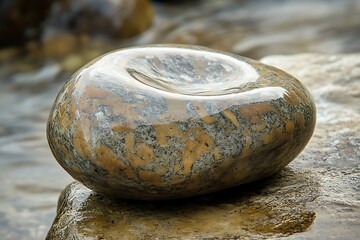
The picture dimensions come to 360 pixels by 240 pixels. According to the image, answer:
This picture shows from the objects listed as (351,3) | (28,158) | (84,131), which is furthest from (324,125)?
(351,3)

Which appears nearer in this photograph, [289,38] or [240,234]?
[240,234]

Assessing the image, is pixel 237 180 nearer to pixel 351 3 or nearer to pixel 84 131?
pixel 84 131

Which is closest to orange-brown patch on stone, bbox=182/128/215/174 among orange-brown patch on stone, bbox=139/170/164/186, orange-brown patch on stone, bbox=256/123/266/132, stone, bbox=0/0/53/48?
orange-brown patch on stone, bbox=139/170/164/186

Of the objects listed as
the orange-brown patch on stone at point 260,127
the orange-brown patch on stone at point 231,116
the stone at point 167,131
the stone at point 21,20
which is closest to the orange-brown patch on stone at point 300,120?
the stone at point 167,131

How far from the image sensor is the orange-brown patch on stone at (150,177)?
301cm

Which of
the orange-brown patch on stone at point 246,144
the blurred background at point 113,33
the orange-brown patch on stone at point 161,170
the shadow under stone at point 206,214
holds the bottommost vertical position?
the shadow under stone at point 206,214

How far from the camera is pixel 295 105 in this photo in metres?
3.32

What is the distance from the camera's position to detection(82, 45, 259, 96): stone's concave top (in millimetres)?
3281

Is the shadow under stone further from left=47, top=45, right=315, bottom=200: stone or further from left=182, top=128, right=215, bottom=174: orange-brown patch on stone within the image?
left=182, top=128, right=215, bottom=174: orange-brown patch on stone

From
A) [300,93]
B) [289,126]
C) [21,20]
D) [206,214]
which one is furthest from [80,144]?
[21,20]

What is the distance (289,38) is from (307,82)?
5.23 m

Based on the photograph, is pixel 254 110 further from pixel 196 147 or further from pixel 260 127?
pixel 196 147

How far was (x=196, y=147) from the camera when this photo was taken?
3025 mm

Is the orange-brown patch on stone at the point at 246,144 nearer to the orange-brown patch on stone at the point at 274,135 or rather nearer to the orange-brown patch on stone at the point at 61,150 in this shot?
the orange-brown patch on stone at the point at 274,135
